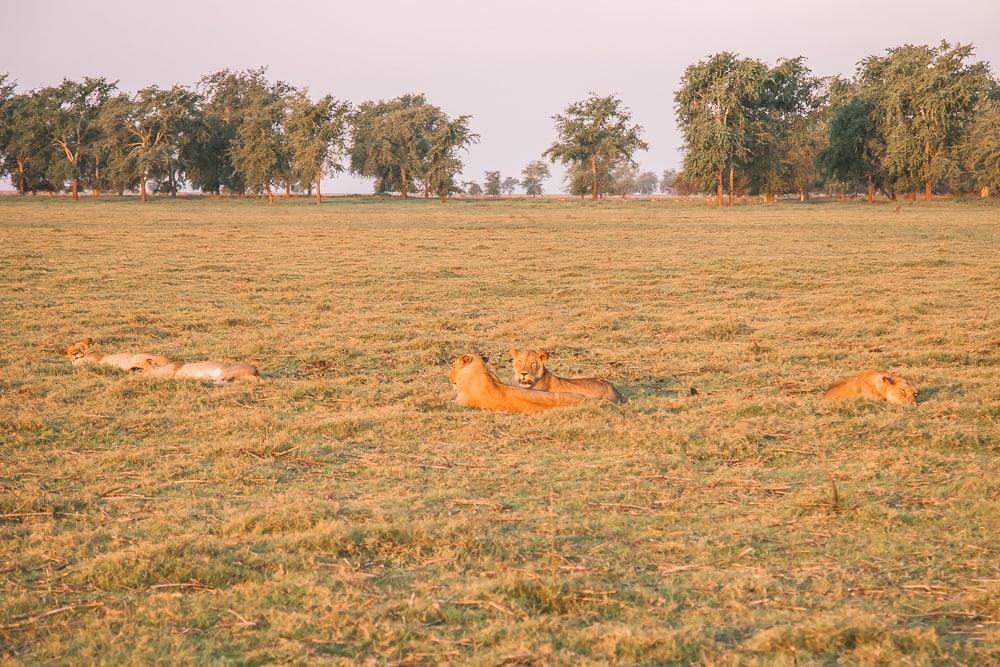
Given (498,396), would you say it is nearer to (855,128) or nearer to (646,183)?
(855,128)

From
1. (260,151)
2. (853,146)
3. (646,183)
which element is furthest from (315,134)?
(646,183)

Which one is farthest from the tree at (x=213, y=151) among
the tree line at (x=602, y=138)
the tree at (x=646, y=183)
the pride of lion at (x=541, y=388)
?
the tree at (x=646, y=183)

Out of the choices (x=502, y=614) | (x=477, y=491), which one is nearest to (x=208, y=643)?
(x=502, y=614)

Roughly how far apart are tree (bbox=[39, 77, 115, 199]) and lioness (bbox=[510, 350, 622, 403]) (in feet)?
229

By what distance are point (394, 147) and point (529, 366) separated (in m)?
74.8

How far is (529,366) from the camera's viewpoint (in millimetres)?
8102

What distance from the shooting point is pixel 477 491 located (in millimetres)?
5785

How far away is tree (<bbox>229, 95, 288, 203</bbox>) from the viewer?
226 feet

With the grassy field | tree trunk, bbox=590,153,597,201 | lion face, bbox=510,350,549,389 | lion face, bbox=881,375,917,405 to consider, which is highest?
tree trunk, bbox=590,153,597,201

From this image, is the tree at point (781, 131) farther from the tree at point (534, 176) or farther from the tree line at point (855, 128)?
the tree at point (534, 176)

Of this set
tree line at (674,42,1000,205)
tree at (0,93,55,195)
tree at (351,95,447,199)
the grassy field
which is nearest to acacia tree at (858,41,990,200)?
tree line at (674,42,1000,205)

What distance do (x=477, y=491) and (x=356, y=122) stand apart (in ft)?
280

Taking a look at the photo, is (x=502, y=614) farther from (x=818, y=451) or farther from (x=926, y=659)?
(x=818, y=451)

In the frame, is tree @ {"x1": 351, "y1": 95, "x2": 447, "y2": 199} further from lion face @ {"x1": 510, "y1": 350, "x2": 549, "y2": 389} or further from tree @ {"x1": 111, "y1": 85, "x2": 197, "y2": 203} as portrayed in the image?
lion face @ {"x1": 510, "y1": 350, "x2": 549, "y2": 389}
